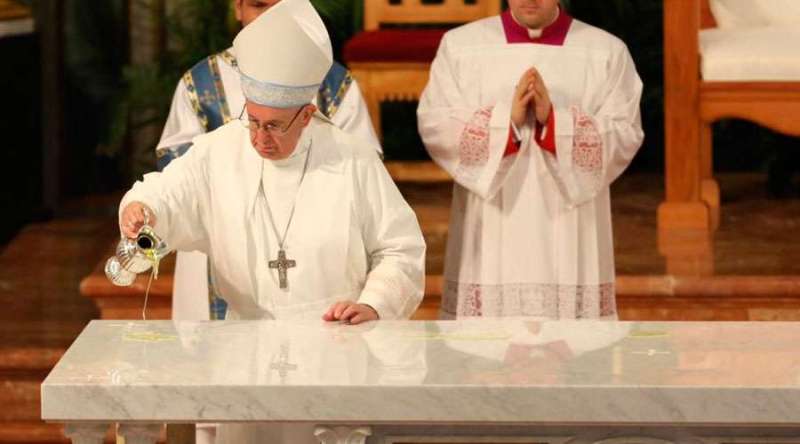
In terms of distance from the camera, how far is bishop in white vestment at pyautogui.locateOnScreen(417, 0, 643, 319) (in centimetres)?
710

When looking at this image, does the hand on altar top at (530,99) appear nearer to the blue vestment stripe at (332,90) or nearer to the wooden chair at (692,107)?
the blue vestment stripe at (332,90)

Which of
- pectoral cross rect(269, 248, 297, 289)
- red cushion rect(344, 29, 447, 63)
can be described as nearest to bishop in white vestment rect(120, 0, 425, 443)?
pectoral cross rect(269, 248, 297, 289)

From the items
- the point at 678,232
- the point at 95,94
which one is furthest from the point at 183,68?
the point at 678,232

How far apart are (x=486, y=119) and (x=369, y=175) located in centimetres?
132

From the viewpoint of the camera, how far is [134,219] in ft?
17.8

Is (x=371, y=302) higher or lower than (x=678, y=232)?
higher

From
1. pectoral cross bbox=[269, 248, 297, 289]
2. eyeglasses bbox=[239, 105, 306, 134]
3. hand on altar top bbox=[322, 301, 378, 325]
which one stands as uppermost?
eyeglasses bbox=[239, 105, 306, 134]

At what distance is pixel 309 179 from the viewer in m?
5.79

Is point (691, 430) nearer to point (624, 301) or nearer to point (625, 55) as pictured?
point (625, 55)

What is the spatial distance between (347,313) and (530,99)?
5.43 ft

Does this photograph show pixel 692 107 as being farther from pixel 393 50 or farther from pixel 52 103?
pixel 52 103

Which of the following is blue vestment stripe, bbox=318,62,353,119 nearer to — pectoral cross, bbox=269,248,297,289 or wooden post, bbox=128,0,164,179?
pectoral cross, bbox=269,248,297,289

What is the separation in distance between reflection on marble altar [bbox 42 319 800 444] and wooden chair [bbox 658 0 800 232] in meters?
3.55

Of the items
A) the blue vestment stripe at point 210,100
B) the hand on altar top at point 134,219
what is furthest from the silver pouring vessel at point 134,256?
the blue vestment stripe at point 210,100
